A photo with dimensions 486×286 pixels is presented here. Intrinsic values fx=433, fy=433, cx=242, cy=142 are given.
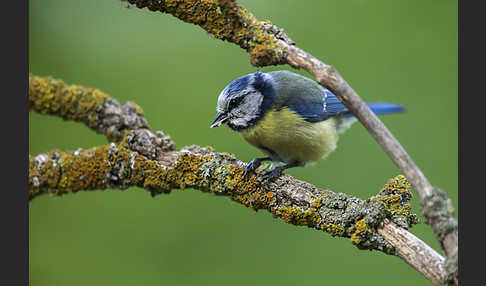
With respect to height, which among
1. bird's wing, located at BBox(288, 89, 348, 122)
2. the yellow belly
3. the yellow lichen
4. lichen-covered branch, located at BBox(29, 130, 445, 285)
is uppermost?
bird's wing, located at BBox(288, 89, 348, 122)

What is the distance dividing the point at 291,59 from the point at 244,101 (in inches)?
20.4

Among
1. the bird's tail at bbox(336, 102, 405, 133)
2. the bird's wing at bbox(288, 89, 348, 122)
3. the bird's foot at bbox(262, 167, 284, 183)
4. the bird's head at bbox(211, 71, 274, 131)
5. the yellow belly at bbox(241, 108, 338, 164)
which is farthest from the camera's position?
the bird's tail at bbox(336, 102, 405, 133)

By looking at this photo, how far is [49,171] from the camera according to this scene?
5.69 ft

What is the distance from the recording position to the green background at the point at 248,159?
2174 mm

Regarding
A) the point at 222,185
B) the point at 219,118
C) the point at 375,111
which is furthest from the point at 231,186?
the point at 375,111

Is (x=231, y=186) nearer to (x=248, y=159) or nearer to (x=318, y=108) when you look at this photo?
(x=318, y=108)

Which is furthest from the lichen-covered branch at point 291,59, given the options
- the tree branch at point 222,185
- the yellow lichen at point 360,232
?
the yellow lichen at point 360,232

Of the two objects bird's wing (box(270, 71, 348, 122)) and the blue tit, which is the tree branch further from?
bird's wing (box(270, 71, 348, 122))

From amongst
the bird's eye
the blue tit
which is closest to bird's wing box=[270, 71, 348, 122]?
the blue tit

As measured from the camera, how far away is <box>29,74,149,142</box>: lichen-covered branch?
6.10 ft

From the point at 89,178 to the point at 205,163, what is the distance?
48 cm

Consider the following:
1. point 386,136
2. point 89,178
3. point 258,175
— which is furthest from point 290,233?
point 386,136

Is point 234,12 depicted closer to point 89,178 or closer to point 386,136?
point 386,136

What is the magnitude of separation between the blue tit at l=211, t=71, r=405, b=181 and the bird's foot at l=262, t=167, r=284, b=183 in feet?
0.14
